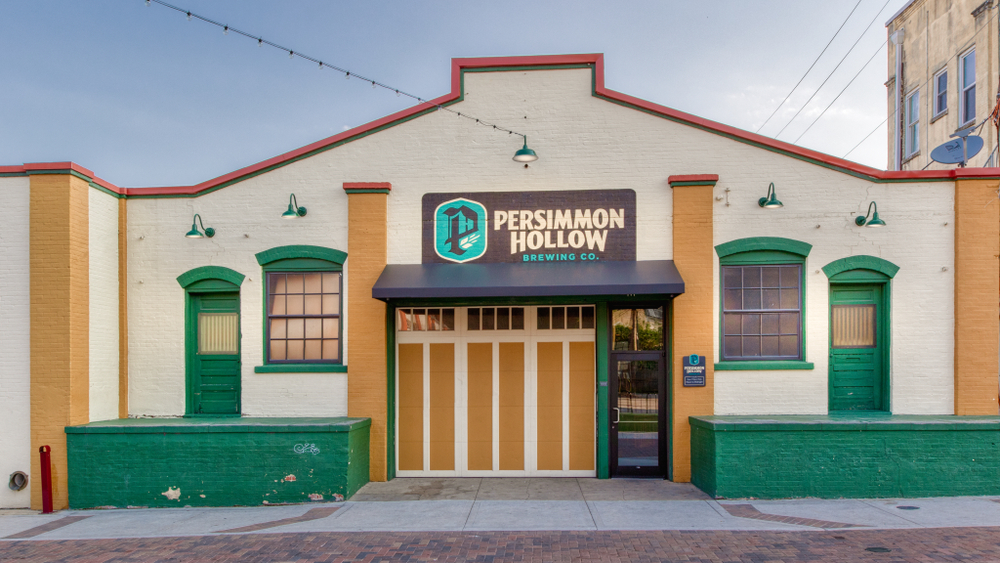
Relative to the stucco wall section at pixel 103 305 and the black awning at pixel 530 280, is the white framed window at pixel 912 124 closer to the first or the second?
the black awning at pixel 530 280

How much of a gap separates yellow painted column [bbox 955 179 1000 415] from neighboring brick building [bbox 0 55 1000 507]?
0.11 ft

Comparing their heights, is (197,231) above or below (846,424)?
above

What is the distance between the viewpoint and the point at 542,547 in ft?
20.5

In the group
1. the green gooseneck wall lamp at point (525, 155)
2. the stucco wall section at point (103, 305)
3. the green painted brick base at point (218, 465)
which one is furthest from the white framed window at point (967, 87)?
the stucco wall section at point (103, 305)

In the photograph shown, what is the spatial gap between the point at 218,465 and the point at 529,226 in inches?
223

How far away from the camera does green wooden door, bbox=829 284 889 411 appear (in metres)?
8.90

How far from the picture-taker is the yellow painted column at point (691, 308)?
28.8ft

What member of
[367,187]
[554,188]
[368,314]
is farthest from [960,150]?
[368,314]

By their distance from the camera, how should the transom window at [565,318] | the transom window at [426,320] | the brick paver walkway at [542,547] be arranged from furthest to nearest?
the transom window at [426,320] → the transom window at [565,318] → the brick paver walkway at [542,547]

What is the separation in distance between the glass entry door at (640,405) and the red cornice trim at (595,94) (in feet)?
9.86

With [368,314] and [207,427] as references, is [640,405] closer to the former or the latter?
[368,314]

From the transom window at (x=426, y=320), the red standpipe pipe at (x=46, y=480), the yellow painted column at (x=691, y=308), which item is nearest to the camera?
the red standpipe pipe at (x=46, y=480)

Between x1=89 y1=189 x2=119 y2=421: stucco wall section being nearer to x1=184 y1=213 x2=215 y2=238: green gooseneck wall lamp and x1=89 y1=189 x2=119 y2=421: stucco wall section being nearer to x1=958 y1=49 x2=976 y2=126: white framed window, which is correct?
x1=184 y1=213 x2=215 y2=238: green gooseneck wall lamp

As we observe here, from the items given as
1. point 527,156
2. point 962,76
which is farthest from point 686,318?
point 962,76
